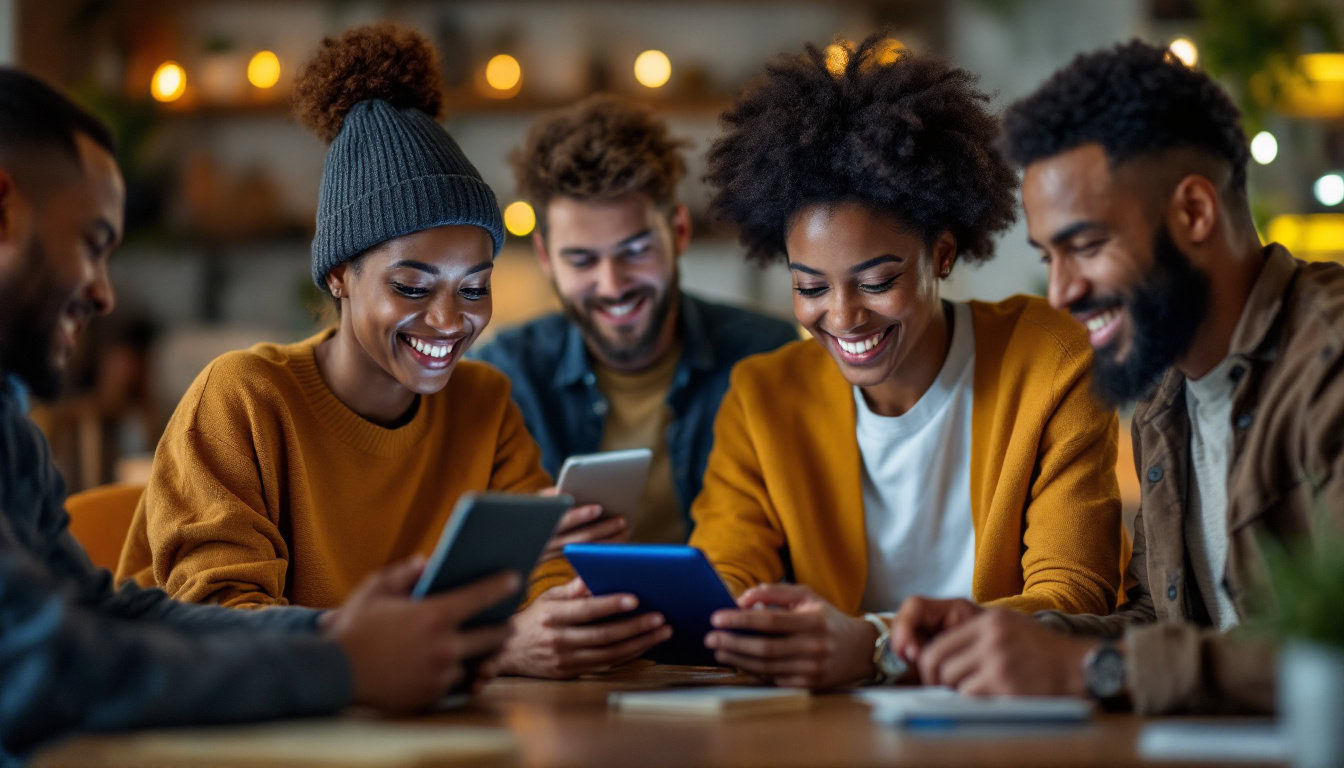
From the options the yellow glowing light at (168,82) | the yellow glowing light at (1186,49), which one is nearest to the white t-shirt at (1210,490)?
the yellow glowing light at (1186,49)

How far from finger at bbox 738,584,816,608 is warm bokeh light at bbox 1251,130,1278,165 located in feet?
11.1

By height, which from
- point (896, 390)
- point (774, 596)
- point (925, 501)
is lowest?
point (774, 596)

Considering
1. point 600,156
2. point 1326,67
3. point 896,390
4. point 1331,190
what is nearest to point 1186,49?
point 1326,67

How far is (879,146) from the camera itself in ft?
7.54

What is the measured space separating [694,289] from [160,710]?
4503 millimetres

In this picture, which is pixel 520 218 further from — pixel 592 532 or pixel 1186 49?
pixel 592 532

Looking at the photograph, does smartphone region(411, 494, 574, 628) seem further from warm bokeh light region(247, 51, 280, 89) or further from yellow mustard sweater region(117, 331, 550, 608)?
warm bokeh light region(247, 51, 280, 89)

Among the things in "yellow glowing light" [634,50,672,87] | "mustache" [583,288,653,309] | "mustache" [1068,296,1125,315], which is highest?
"yellow glowing light" [634,50,672,87]

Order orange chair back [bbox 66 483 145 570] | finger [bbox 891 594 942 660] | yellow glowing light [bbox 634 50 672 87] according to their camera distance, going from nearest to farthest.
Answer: finger [bbox 891 594 942 660], orange chair back [bbox 66 483 145 570], yellow glowing light [bbox 634 50 672 87]

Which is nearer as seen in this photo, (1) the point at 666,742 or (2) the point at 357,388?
(1) the point at 666,742

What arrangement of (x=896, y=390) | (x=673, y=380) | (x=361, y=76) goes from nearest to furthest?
1. (x=361, y=76)
2. (x=896, y=390)
3. (x=673, y=380)

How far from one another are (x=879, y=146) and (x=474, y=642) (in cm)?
121

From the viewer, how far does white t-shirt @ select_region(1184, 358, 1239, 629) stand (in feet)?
5.93

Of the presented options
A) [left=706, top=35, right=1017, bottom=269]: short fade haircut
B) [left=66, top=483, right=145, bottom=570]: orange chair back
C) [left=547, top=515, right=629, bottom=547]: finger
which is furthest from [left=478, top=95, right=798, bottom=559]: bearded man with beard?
[left=66, top=483, right=145, bottom=570]: orange chair back
